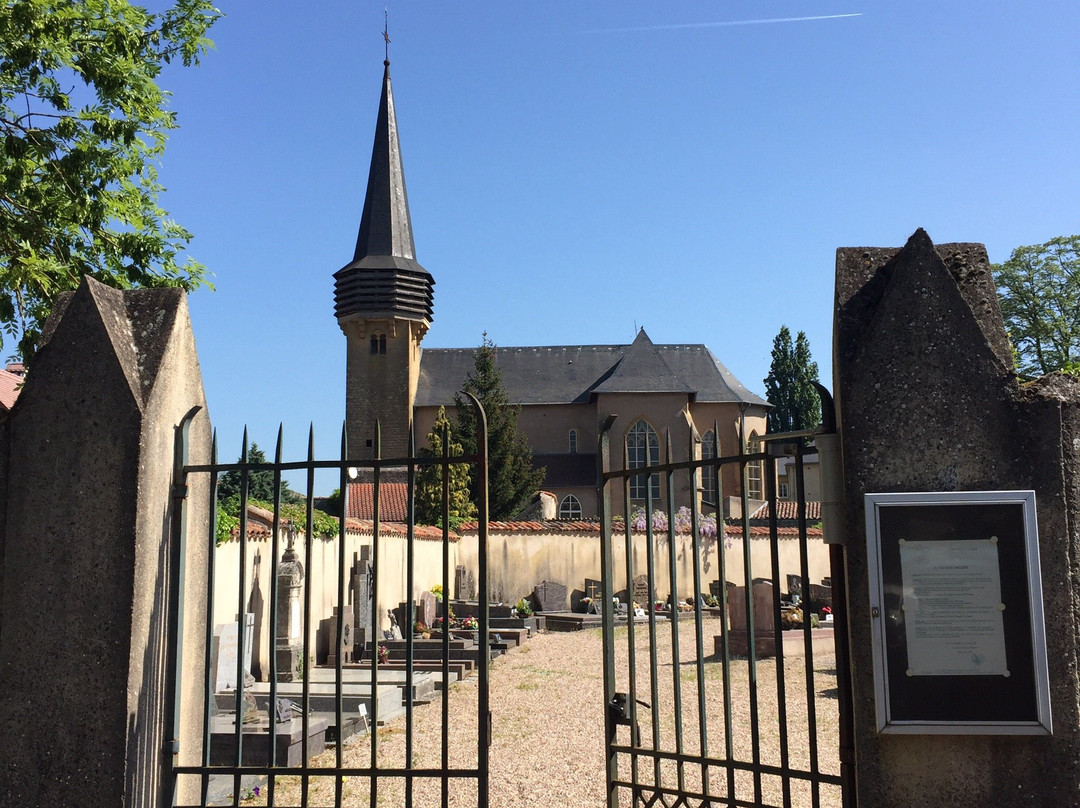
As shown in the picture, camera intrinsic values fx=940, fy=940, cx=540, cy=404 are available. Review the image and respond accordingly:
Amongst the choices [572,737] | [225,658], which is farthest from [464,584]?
[572,737]

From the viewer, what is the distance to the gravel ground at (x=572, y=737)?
7.16m

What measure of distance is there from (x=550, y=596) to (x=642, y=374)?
2374cm

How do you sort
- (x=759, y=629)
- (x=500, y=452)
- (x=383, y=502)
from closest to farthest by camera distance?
(x=759, y=629) → (x=383, y=502) → (x=500, y=452)

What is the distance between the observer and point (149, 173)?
941cm

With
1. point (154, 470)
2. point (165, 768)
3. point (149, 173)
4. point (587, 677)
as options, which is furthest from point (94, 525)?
point (587, 677)

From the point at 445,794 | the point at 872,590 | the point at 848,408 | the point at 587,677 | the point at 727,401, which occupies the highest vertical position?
the point at 727,401

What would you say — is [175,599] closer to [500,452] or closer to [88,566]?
[88,566]

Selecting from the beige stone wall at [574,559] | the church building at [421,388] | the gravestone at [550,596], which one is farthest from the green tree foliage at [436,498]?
the church building at [421,388]

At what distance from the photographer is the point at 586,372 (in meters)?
50.3

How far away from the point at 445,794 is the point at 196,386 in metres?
2.20

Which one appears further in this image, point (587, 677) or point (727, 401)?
point (727, 401)

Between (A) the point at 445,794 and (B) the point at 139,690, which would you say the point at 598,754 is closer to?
(A) the point at 445,794

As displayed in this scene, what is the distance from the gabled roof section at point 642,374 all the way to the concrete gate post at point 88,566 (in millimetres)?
42009

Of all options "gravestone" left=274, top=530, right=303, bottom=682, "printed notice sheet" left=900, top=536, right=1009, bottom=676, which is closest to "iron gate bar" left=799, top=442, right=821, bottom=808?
"printed notice sheet" left=900, top=536, right=1009, bottom=676
